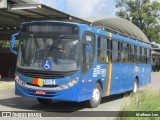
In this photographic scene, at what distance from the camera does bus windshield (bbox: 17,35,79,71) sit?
12.2m

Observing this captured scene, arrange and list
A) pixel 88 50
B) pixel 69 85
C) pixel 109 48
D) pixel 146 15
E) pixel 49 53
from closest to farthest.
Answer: pixel 69 85
pixel 49 53
pixel 88 50
pixel 109 48
pixel 146 15

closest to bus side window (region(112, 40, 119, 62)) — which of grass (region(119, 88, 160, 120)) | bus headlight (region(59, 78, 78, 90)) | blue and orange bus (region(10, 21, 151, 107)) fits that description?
blue and orange bus (region(10, 21, 151, 107))

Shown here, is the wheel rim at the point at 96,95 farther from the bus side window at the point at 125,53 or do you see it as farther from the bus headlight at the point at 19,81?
the bus side window at the point at 125,53

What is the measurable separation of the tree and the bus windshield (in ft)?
197

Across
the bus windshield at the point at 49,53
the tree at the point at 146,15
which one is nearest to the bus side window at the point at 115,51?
the bus windshield at the point at 49,53

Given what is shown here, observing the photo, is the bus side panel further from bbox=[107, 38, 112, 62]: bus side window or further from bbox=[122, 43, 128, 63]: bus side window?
bbox=[122, 43, 128, 63]: bus side window

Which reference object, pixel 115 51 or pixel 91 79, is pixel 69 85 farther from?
pixel 115 51

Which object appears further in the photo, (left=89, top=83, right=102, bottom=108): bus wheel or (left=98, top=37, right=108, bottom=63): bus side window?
(left=98, top=37, right=108, bottom=63): bus side window

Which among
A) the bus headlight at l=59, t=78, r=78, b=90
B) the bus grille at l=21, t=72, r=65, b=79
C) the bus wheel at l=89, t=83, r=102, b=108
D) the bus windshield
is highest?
the bus windshield

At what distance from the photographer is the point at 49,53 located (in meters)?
12.3

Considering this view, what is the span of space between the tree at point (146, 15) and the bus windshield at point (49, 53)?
60192mm

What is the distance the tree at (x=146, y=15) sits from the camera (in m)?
71.8

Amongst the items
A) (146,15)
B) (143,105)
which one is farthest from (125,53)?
(146,15)

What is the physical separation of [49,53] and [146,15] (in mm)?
61507
